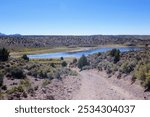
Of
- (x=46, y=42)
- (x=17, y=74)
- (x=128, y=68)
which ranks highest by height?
(x=128, y=68)

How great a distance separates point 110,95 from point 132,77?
5269 millimetres

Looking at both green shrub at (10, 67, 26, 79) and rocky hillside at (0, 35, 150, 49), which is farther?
rocky hillside at (0, 35, 150, 49)

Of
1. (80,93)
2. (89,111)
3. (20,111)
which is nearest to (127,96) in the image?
(80,93)

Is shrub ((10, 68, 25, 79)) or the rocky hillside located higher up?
shrub ((10, 68, 25, 79))

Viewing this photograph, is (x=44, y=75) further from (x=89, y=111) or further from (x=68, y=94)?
(x=89, y=111)

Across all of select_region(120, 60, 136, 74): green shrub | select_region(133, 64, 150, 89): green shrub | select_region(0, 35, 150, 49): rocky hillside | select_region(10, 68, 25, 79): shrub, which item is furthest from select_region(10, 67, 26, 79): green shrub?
select_region(0, 35, 150, 49): rocky hillside

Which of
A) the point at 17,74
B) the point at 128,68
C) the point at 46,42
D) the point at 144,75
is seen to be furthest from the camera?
the point at 46,42

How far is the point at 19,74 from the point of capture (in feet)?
79.5

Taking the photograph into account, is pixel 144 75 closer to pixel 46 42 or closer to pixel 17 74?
pixel 17 74

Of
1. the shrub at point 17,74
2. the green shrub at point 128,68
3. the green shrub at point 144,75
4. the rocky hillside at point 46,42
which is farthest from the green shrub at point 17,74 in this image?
the rocky hillside at point 46,42

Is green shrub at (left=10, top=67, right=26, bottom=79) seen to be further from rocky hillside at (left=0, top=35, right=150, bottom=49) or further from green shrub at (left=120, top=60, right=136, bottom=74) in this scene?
rocky hillside at (left=0, top=35, right=150, bottom=49)

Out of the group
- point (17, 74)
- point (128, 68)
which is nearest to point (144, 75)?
point (128, 68)

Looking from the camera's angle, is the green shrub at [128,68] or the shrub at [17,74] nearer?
the shrub at [17,74]

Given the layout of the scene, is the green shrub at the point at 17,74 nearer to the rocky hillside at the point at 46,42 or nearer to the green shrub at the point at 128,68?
the green shrub at the point at 128,68
